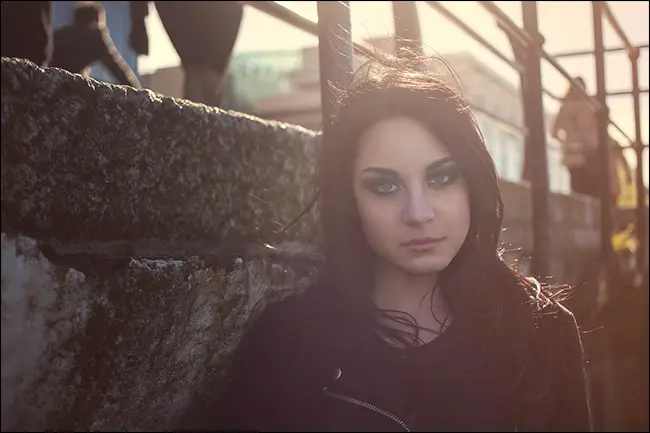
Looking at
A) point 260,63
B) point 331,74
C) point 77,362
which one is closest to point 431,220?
point 331,74

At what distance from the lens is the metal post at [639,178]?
496cm

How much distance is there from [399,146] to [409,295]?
24 centimetres

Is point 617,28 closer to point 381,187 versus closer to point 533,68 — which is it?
point 533,68

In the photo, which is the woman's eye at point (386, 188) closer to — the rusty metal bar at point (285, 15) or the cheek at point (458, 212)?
the cheek at point (458, 212)

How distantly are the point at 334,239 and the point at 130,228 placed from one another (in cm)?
48

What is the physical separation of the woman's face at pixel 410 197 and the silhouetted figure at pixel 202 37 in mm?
1415

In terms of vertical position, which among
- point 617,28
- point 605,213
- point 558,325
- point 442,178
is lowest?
point 558,325

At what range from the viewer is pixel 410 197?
1216mm

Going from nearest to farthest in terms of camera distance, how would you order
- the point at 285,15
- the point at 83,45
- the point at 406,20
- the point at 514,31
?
the point at 406,20 < the point at 285,15 < the point at 514,31 < the point at 83,45

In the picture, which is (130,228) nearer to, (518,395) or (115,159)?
(115,159)

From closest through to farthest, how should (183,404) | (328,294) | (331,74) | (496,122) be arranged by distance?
(183,404)
(328,294)
(331,74)
(496,122)

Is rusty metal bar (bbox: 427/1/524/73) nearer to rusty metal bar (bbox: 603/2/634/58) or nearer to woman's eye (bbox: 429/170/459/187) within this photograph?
woman's eye (bbox: 429/170/459/187)

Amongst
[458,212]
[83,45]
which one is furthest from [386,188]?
[83,45]

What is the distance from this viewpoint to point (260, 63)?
12148 millimetres
